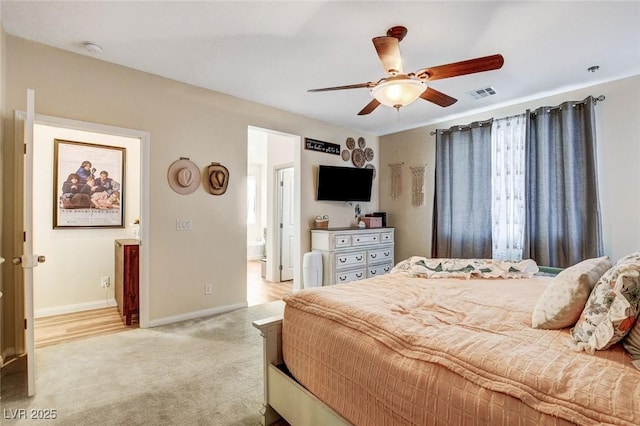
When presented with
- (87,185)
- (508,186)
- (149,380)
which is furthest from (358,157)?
(149,380)

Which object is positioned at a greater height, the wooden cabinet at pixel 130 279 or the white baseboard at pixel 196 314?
the wooden cabinet at pixel 130 279

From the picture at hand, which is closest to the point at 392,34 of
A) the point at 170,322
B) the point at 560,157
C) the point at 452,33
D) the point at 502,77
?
the point at 452,33

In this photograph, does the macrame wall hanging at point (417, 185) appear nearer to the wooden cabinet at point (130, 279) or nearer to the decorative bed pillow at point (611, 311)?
the decorative bed pillow at point (611, 311)

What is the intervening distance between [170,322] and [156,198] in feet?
4.41

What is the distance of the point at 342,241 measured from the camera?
4434 mm

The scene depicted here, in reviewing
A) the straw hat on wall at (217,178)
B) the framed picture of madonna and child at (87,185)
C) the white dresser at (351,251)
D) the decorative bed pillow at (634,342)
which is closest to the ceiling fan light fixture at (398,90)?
the decorative bed pillow at (634,342)

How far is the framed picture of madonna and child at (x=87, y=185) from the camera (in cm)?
371

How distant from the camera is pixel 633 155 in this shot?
3184 mm

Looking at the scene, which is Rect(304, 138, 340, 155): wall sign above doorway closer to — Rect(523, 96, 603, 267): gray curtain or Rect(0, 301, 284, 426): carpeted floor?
Rect(523, 96, 603, 267): gray curtain

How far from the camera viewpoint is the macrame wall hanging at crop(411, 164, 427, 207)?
496cm

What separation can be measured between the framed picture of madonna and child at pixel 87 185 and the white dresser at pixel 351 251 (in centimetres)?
271

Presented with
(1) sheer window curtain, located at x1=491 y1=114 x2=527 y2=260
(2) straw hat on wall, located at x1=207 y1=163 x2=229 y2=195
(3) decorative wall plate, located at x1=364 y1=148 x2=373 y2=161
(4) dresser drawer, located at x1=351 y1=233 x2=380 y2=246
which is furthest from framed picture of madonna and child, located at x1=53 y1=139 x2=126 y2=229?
(1) sheer window curtain, located at x1=491 y1=114 x2=527 y2=260

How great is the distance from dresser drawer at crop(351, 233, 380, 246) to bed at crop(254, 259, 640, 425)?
2459mm

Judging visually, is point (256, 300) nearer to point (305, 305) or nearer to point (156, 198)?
point (156, 198)
